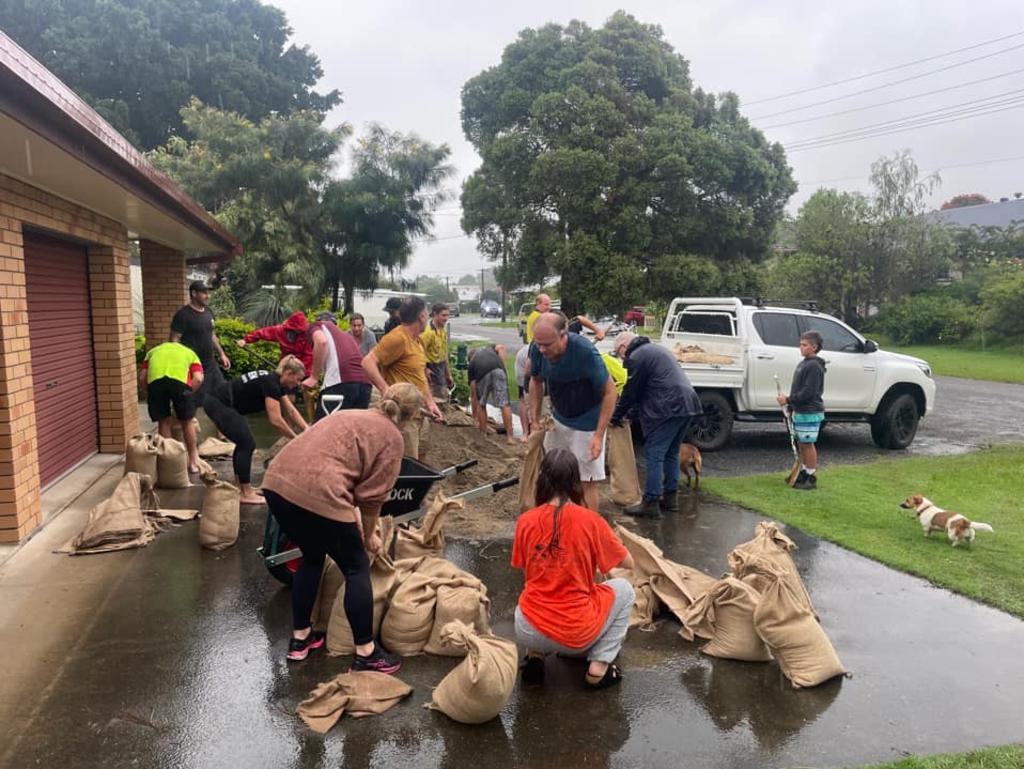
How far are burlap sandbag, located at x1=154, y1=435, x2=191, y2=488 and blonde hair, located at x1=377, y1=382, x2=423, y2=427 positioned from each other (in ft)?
14.1

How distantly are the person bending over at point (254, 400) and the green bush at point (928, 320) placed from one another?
29453 millimetres

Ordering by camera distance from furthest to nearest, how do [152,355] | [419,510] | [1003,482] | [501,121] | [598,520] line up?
[501,121] < [1003,482] < [152,355] < [419,510] < [598,520]

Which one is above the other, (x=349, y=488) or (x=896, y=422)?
(x=349, y=488)

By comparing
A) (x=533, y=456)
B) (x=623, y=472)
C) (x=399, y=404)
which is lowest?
(x=623, y=472)

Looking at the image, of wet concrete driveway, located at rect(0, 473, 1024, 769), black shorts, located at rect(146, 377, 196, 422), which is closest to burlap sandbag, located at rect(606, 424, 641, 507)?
wet concrete driveway, located at rect(0, 473, 1024, 769)

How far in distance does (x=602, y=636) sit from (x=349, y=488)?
1378mm

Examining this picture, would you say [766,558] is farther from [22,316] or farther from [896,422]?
[896,422]

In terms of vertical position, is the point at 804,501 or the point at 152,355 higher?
the point at 152,355

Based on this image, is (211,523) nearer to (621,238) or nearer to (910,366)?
(910,366)

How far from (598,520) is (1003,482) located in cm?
673

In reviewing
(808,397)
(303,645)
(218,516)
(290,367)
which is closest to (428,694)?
(303,645)

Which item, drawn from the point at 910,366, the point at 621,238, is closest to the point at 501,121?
the point at 621,238

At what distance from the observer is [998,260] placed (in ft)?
109

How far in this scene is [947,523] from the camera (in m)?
5.84
